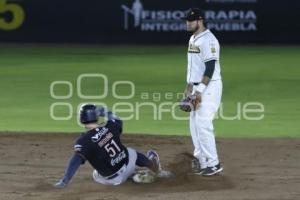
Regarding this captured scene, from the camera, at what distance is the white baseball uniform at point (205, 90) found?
28.2 feet

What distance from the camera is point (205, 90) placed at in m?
8.64

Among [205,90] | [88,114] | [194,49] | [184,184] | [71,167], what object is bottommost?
[184,184]

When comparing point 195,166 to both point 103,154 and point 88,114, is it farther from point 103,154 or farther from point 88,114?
point 88,114

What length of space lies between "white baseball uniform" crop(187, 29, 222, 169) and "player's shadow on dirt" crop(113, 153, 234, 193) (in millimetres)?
226

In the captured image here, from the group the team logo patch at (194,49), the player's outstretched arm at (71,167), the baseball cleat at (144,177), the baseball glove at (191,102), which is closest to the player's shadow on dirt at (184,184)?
the baseball cleat at (144,177)

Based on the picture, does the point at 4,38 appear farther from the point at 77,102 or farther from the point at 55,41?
the point at 77,102

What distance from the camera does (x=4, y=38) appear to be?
78.6ft

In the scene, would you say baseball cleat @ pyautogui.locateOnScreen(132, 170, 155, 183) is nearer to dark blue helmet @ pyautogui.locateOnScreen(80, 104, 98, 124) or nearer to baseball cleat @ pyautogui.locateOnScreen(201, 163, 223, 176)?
baseball cleat @ pyautogui.locateOnScreen(201, 163, 223, 176)

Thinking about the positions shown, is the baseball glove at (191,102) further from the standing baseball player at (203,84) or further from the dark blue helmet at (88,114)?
the dark blue helmet at (88,114)

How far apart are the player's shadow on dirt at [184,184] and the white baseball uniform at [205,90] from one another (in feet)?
0.74

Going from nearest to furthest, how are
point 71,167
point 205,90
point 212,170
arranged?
point 71,167, point 205,90, point 212,170

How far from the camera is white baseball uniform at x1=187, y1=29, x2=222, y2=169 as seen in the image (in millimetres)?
8602

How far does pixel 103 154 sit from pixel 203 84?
133cm

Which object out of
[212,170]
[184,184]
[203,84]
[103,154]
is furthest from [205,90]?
[103,154]
